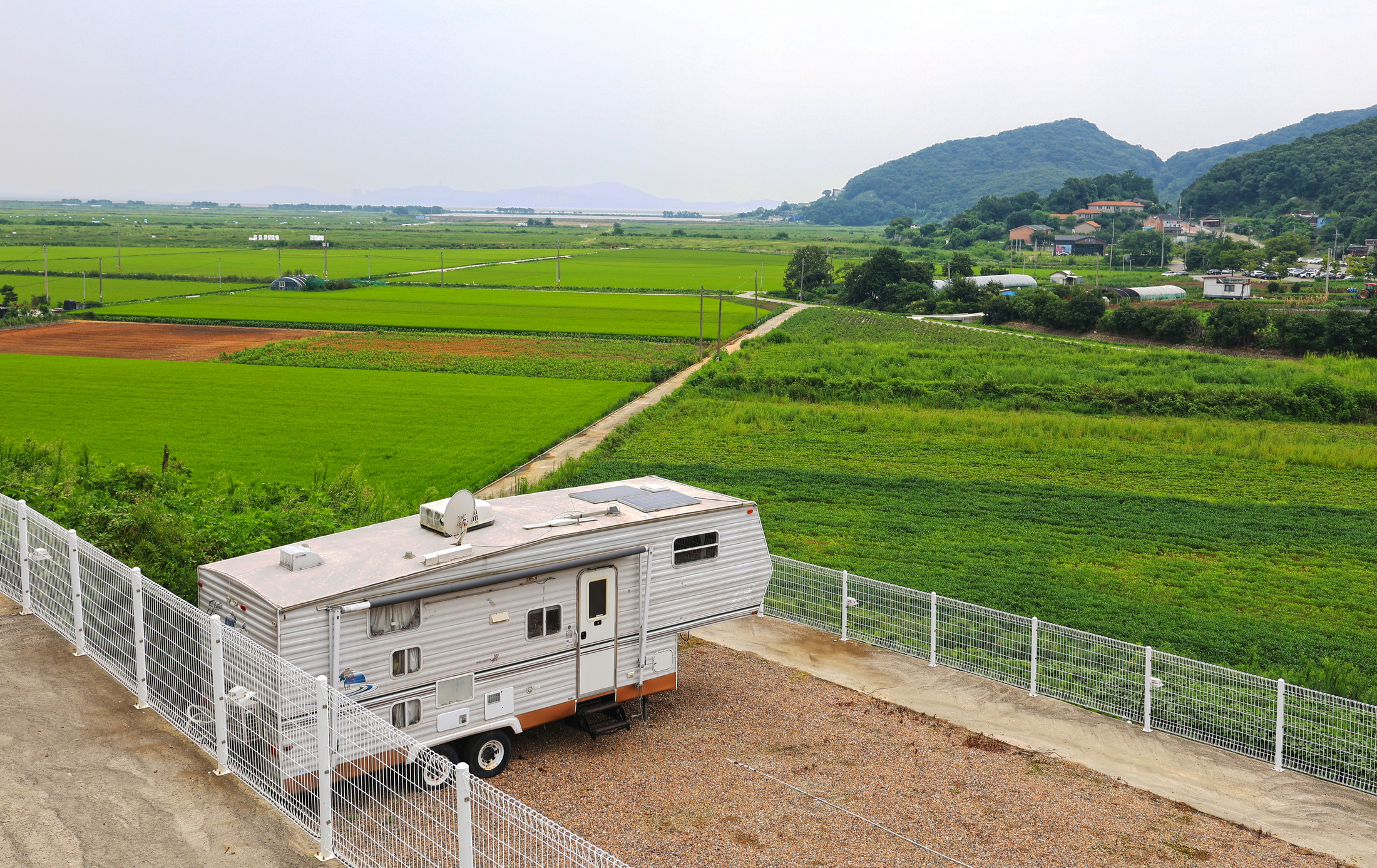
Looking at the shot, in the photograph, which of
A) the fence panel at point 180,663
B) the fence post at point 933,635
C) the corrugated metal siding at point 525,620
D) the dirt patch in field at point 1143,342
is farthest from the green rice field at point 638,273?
the fence panel at point 180,663

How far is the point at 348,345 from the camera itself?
68.9 meters

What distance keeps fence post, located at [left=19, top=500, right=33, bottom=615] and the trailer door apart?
281 inches

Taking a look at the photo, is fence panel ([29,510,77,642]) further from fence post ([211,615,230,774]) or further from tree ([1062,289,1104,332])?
tree ([1062,289,1104,332])

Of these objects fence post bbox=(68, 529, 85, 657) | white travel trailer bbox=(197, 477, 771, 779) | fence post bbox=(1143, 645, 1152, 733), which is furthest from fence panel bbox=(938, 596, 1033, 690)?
fence post bbox=(68, 529, 85, 657)

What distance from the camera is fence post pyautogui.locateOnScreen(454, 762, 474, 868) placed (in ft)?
25.2

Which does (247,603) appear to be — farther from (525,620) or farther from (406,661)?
(525,620)

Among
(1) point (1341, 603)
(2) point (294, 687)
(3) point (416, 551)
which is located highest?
(3) point (416, 551)

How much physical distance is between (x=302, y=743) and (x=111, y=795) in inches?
65.1

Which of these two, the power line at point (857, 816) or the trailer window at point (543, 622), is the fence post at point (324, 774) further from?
the power line at point (857, 816)

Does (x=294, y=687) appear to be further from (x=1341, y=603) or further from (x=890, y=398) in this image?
(x=890, y=398)

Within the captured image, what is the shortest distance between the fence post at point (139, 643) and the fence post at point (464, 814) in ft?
16.3

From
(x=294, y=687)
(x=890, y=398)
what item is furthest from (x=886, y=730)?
(x=890, y=398)

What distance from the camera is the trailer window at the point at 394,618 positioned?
443 inches

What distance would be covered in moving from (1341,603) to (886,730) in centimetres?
1324
